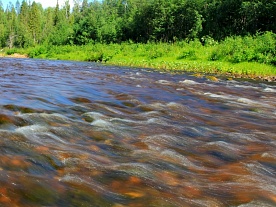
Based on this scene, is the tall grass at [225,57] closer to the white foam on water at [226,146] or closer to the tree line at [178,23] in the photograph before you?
the tree line at [178,23]

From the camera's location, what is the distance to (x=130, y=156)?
13.9 ft

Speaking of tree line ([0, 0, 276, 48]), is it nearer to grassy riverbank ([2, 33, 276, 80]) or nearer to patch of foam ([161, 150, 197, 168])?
grassy riverbank ([2, 33, 276, 80])

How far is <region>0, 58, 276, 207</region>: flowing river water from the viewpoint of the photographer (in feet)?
10.4

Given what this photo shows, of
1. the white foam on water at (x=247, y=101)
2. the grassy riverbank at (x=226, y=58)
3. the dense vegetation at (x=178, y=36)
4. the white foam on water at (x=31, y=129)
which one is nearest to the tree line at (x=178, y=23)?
the dense vegetation at (x=178, y=36)

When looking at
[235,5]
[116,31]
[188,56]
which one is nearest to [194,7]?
[235,5]

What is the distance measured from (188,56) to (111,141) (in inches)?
1004

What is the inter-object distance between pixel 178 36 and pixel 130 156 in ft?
191

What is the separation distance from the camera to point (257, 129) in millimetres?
6094

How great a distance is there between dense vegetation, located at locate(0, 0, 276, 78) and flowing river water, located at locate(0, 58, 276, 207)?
54.5ft

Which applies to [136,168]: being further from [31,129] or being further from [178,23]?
[178,23]

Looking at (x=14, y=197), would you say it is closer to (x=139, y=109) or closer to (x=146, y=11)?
(x=139, y=109)

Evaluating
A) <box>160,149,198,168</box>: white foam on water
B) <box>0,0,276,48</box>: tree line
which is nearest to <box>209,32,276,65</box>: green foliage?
<box>0,0,276,48</box>: tree line

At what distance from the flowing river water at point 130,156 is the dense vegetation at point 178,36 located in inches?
654

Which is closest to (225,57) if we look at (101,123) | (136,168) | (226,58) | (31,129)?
(226,58)
